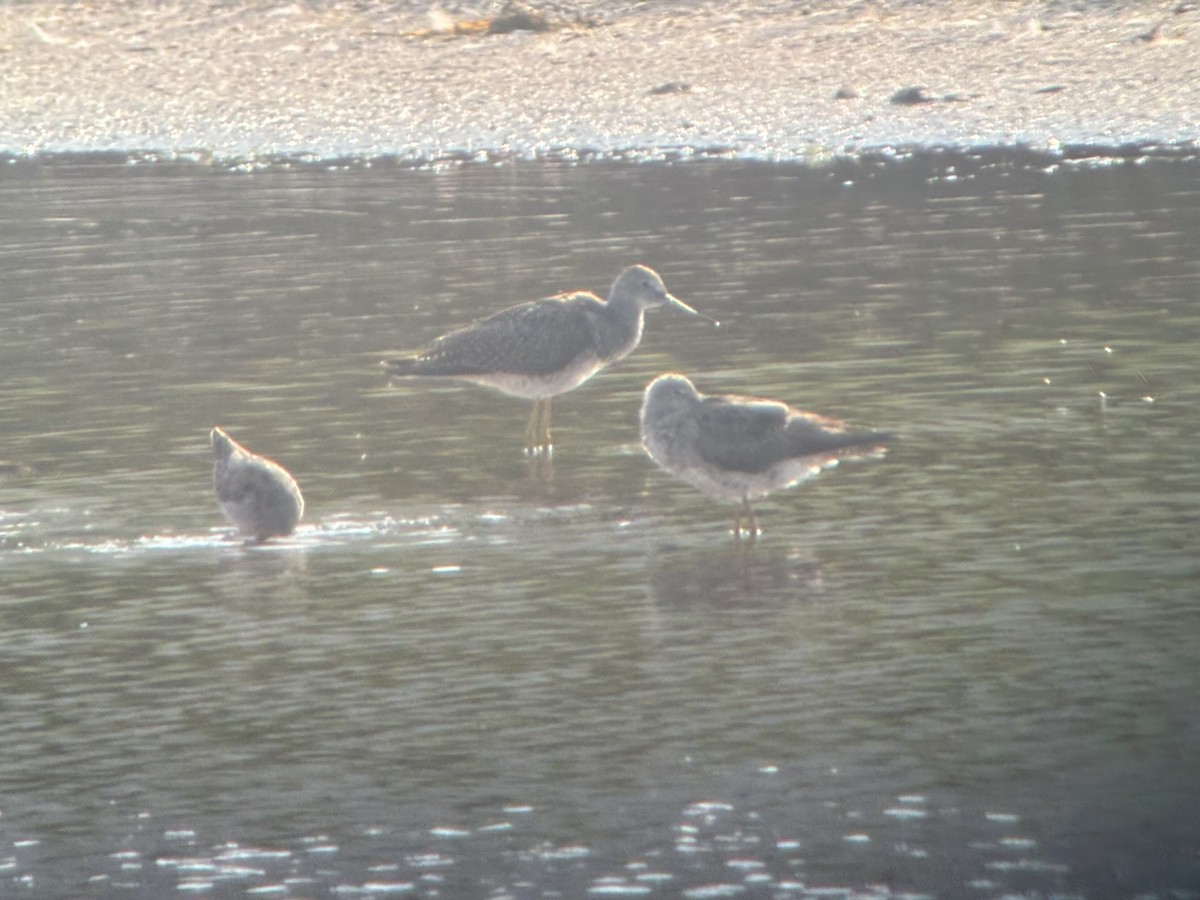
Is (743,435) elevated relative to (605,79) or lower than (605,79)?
lower

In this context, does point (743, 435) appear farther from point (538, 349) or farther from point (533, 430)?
point (538, 349)

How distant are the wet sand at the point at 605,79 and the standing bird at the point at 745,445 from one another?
681 inches

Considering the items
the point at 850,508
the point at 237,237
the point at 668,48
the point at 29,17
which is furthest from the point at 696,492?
the point at 29,17

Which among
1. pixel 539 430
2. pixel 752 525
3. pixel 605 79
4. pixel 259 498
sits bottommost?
pixel 752 525

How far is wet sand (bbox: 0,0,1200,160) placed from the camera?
29.2m

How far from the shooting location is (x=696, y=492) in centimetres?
1134

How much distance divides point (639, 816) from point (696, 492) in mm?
4578

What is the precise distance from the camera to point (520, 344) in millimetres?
12992

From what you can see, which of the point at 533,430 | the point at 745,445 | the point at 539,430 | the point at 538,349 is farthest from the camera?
the point at 538,349

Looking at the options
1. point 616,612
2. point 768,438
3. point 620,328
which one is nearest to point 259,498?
point 616,612

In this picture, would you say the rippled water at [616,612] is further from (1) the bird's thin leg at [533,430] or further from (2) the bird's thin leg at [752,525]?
(1) the bird's thin leg at [533,430]

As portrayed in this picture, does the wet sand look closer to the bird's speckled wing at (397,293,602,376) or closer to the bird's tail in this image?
the bird's speckled wing at (397,293,602,376)

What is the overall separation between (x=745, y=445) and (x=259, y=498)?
84.6 inches

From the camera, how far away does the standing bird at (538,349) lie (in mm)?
12930
